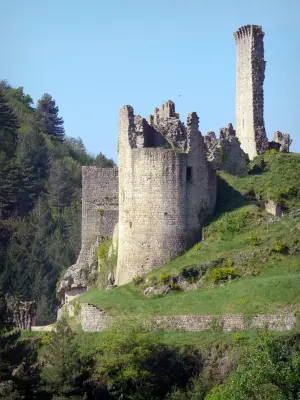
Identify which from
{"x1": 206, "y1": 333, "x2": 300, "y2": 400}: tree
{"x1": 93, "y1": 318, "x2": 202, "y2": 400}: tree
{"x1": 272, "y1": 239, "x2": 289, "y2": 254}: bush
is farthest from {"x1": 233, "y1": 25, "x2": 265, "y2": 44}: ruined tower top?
{"x1": 206, "y1": 333, "x2": 300, "y2": 400}: tree

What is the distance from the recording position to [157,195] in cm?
5475

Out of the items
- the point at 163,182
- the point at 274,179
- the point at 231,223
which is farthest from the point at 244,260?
the point at 274,179

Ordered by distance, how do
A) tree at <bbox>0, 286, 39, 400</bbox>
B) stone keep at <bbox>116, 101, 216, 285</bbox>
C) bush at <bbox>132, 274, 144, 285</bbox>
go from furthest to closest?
1. stone keep at <bbox>116, 101, 216, 285</bbox>
2. bush at <bbox>132, 274, 144, 285</bbox>
3. tree at <bbox>0, 286, 39, 400</bbox>

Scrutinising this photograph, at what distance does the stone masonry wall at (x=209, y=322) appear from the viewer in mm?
47094

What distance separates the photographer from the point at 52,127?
404ft

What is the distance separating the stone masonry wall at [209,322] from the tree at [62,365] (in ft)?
7.26

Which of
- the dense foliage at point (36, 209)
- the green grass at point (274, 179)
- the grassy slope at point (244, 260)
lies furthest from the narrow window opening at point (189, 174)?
the dense foliage at point (36, 209)

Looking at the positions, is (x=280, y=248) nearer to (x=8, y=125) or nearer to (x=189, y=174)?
(x=189, y=174)

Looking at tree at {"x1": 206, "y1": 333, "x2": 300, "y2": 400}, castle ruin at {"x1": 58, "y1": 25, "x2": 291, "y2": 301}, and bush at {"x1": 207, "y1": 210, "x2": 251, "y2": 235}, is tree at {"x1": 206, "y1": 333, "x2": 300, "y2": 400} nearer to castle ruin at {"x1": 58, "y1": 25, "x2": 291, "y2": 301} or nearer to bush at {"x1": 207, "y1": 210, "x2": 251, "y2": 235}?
bush at {"x1": 207, "y1": 210, "x2": 251, "y2": 235}

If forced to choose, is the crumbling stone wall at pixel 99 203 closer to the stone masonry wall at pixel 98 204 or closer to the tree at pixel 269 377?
the stone masonry wall at pixel 98 204

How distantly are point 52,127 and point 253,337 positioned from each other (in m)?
78.8

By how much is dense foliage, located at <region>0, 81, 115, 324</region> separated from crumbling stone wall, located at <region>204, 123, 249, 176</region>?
842 inches

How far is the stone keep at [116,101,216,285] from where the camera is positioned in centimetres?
5472

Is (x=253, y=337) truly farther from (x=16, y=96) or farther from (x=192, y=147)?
(x=16, y=96)
